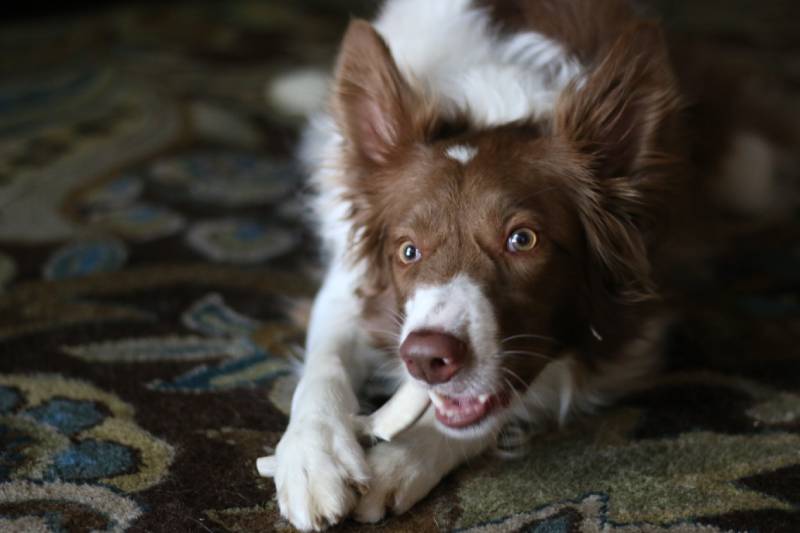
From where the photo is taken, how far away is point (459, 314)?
186 centimetres

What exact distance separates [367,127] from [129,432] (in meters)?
0.93

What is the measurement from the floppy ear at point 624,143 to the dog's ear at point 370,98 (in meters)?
0.39

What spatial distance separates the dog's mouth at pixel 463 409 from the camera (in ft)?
6.37

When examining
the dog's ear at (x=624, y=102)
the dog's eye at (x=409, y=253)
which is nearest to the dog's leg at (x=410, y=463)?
the dog's eye at (x=409, y=253)

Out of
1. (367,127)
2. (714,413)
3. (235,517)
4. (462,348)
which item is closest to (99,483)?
(235,517)

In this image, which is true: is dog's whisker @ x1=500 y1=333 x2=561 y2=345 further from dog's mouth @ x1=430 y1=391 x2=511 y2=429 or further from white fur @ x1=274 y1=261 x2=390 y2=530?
Result: white fur @ x1=274 y1=261 x2=390 y2=530

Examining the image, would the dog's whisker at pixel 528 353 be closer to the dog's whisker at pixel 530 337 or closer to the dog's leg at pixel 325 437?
the dog's whisker at pixel 530 337

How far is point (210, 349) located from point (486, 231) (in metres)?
0.87

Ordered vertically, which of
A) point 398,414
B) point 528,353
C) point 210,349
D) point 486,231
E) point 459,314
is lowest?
point 210,349

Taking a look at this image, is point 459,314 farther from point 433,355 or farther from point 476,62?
point 476,62

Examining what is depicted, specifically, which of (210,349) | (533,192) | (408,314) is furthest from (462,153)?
(210,349)

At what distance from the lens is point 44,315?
257 centimetres

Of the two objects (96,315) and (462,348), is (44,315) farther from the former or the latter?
(462,348)

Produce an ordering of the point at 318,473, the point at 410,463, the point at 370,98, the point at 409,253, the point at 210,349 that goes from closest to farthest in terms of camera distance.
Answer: the point at 318,473, the point at 410,463, the point at 409,253, the point at 370,98, the point at 210,349
